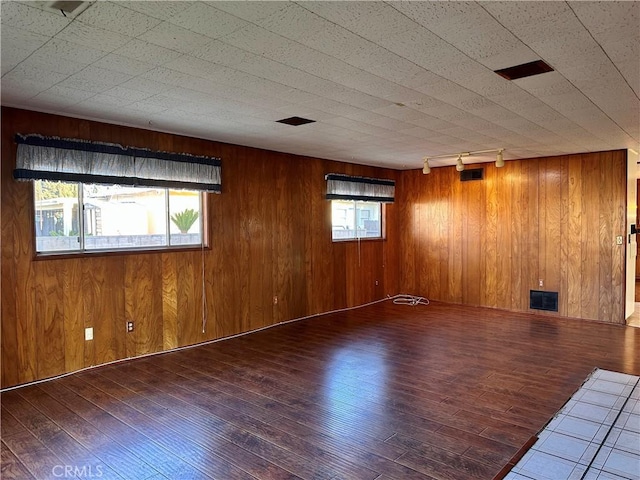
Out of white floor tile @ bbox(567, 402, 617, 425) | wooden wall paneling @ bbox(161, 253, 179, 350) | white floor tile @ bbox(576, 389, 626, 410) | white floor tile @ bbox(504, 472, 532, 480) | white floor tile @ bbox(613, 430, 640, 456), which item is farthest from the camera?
wooden wall paneling @ bbox(161, 253, 179, 350)

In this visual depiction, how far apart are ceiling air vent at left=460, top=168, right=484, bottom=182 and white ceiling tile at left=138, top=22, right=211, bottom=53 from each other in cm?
574

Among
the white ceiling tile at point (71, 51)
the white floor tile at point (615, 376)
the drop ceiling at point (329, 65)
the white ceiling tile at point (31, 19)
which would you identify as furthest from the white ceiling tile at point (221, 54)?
the white floor tile at point (615, 376)

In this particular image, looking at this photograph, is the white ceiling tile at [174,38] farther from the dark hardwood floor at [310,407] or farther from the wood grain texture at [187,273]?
the dark hardwood floor at [310,407]

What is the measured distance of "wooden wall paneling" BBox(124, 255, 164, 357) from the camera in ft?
14.6

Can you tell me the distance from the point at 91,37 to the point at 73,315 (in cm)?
272

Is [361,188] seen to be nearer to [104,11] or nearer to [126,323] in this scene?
[126,323]

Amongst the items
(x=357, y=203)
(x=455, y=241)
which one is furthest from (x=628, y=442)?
(x=357, y=203)

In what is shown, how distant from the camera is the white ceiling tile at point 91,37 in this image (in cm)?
221

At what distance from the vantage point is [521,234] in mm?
6777

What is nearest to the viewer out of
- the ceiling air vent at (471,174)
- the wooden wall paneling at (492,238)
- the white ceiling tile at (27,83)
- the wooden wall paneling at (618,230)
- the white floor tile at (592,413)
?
the white ceiling tile at (27,83)

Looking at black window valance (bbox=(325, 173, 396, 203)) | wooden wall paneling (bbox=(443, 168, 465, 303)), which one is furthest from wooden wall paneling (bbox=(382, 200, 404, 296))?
wooden wall paneling (bbox=(443, 168, 465, 303))

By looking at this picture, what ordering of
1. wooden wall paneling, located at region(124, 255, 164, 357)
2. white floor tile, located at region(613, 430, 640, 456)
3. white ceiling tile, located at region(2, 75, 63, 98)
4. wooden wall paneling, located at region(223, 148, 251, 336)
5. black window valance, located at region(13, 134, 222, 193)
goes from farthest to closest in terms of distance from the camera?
1. wooden wall paneling, located at region(223, 148, 251, 336)
2. wooden wall paneling, located at region(124, 255, 164, 357)
3. black window valance, located at region(13, 134, 222, 193)
4. white ceiling tile, located at region(2, 75, 63, 98)
5. white floor tile, located at region(613, 430, 640, 456)

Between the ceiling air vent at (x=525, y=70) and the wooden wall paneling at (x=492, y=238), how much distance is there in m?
4.28

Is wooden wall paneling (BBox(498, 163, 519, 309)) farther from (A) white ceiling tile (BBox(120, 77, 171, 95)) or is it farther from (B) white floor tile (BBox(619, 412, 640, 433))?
(A) white ceiling tile (BBox(120, 77, 171, 95))
